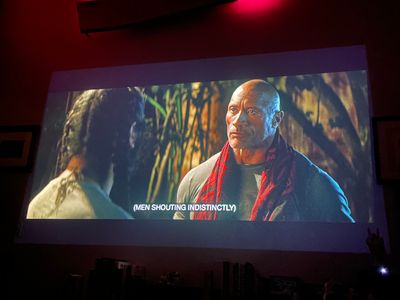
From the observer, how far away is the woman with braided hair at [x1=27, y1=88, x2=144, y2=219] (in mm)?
2402

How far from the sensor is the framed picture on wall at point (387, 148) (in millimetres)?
2121

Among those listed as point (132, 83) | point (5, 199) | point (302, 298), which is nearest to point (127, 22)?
point (132, 83)

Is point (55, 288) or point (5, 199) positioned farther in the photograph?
point (5, 199)

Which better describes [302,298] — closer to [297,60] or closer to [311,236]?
[311,236]

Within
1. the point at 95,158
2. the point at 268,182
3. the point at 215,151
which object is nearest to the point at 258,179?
the point at 268,182

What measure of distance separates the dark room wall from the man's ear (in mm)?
461

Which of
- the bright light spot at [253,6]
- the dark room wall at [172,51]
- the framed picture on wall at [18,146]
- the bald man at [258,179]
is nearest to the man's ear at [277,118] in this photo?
the bald man at [258,179]

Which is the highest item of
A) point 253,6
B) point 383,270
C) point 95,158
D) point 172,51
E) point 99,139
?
point 253,6

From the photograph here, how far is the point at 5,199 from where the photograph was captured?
258 cm

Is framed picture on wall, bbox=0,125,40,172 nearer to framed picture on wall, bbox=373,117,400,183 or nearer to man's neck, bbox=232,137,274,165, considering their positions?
man's neck, bbox=232,137,274,165

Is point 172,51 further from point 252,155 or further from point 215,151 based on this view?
point 252,155

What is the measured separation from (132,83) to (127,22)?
46cm

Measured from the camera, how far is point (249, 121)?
7.67ft

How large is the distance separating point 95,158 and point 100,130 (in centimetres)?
19
